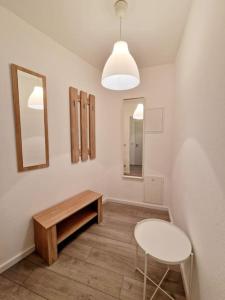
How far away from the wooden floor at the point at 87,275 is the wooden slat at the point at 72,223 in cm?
19

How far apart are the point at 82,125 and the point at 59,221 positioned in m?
1.43

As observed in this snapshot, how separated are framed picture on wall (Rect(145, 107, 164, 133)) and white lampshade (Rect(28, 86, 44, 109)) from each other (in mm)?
1814

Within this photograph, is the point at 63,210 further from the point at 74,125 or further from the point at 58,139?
the point at 74,125

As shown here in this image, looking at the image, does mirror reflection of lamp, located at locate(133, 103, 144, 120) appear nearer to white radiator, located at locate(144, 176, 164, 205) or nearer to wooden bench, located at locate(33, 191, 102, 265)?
white radiator, located at locate(144, 176, 164, 205)

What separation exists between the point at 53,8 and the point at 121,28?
0.74 m

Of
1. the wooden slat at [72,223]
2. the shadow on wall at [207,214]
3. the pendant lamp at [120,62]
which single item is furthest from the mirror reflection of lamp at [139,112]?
the wooden slat at [72,223]

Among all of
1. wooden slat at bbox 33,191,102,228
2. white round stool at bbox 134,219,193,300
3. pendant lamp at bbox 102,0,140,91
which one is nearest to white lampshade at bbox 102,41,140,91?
pendant lamp at bbox 102,0,140,91

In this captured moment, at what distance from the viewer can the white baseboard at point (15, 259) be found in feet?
4.82

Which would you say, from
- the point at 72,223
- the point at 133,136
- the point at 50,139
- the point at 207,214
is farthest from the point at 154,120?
the point at 72,223

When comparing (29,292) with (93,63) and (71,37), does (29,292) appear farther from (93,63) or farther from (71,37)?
(93,63)

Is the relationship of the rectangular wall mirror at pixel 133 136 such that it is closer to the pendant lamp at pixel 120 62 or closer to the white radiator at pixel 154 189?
the white radiator at pixel 154 189

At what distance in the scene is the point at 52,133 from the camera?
192 cm

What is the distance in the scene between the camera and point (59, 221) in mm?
1631

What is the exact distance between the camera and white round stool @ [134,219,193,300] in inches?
40.7
